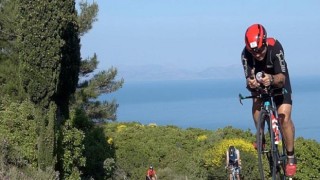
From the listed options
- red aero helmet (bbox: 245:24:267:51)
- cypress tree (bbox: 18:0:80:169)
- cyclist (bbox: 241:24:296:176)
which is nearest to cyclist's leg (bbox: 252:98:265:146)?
cyclist (bbox: 241:24:296:176)

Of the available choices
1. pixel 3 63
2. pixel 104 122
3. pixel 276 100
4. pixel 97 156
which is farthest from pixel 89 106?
pixel 276 100

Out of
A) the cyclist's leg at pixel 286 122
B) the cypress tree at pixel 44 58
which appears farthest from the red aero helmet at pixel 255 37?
the cypress tree at pixel 44 58

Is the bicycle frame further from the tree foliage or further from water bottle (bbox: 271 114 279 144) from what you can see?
the tree foliage

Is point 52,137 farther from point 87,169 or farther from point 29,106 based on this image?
point 87,169

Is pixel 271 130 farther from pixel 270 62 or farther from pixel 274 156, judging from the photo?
pixel 270 62

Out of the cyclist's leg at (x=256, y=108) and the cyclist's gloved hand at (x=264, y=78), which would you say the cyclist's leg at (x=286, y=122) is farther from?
the cyclist's gloved hand at (x=264, y=78)

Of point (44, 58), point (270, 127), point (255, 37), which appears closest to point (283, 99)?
point (270, 127)

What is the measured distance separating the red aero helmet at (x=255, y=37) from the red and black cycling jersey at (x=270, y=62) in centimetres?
23

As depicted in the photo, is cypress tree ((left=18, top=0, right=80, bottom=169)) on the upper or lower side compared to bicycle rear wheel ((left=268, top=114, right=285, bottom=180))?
upper

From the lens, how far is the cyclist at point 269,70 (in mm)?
7156

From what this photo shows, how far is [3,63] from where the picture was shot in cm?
3055

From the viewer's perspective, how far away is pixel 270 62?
7.43m

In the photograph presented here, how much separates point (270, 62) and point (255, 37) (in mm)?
474

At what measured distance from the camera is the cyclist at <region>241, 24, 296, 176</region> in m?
7.16
